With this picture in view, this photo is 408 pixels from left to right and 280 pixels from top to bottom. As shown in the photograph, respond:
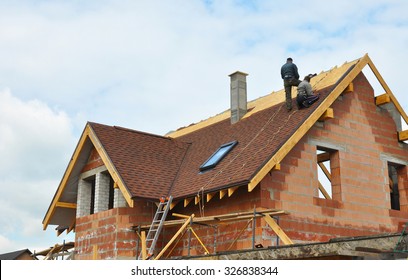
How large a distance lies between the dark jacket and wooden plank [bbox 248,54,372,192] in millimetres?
1408

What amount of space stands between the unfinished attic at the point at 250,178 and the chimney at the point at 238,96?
5 cm

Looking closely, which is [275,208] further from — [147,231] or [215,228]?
[147,231]

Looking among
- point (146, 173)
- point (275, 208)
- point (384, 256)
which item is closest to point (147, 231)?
point (146, 173)

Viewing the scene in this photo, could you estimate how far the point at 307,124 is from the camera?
16.3 meters

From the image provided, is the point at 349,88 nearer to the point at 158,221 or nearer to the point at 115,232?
the point at 158,221

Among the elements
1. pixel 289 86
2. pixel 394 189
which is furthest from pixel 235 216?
pixel 394 189

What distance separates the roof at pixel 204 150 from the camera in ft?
52.6

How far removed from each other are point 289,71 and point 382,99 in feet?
11.5

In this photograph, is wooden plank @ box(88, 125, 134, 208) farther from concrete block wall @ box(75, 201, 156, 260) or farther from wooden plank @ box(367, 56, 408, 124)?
wooden plank @ box(367, 56, 408, 124)

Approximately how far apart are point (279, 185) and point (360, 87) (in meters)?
5.16

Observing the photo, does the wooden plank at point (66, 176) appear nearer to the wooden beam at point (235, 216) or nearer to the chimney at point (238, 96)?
the chimney at point (238, 96)

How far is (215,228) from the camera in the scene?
16.4 m

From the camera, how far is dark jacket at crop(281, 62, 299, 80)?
1792 centimetres

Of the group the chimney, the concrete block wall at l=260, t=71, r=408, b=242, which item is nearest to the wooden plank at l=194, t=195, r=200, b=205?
the concrete block wall at l=260, t=71, r=408, b=242
